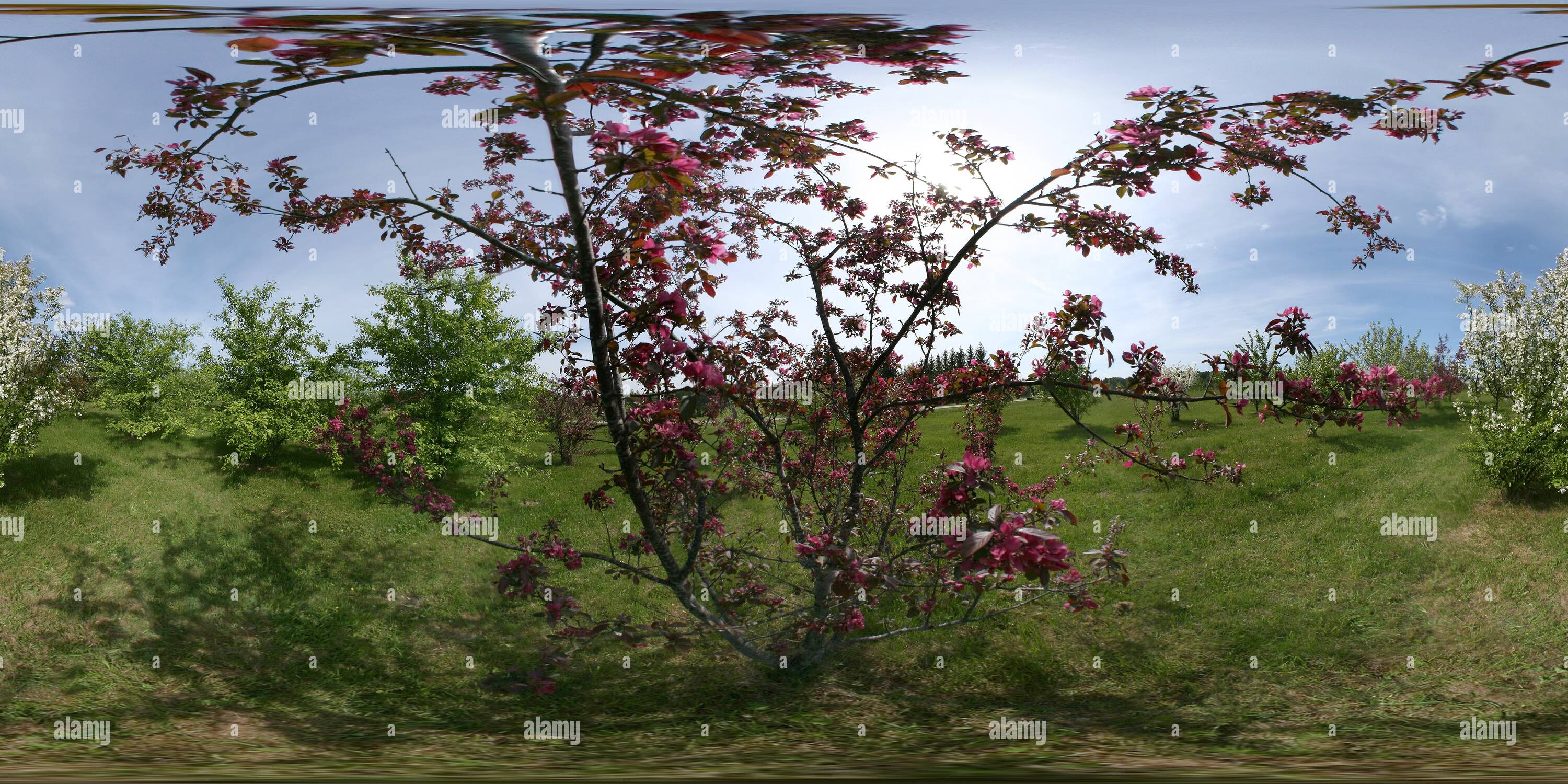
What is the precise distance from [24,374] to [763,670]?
31.9 ft

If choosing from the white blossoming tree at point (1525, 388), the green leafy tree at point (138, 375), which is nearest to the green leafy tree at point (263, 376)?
the green leafy tree at point (138, 375)

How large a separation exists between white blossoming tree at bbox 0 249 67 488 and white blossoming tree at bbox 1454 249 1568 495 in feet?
55.5

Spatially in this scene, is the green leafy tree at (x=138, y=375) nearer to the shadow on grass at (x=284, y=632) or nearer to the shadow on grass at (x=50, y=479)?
the shadow on grass at (x=50, y=479)

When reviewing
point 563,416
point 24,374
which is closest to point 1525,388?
point 563,416

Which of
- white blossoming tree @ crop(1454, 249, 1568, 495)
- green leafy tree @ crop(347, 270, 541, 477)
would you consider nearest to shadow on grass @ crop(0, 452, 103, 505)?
green leafy tree @ crop(347, 270, 541, 477)

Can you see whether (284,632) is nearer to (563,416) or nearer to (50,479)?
(50,479)

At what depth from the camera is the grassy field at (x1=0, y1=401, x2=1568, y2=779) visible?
3697mm

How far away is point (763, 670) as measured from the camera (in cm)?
545

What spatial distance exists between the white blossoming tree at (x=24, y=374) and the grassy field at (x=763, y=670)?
0.91 meters

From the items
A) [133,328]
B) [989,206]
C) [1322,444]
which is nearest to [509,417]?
[133,328]

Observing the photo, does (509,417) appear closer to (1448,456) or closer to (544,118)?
(544,118)

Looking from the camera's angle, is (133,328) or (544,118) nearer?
(544,118)

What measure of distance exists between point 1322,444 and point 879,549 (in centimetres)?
1033

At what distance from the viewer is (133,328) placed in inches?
441
